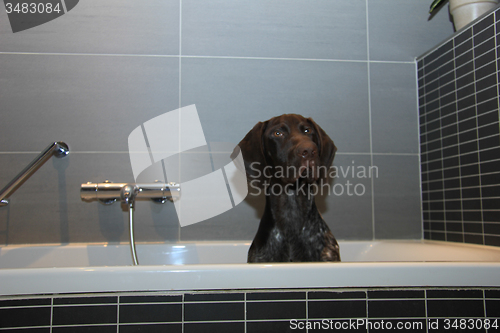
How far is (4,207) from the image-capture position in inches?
80.4

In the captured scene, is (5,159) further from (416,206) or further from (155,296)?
(416,206)

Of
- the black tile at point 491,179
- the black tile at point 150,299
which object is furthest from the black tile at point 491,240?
the black tile at point 150,299

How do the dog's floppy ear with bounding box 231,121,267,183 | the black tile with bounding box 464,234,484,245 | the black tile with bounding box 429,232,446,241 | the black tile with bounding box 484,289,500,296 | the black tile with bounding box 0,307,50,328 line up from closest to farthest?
the black tile with bounding box 0,307,50,328, the black tile with bounding box 484,289,500,296, the dog's floppy ear with bounding box 231,121,267,183, the black tile with bounding box 464,234,484,245, the black tile with bounding box 429,232,446,241

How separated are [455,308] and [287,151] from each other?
777 mm

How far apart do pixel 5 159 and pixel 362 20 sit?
91.6 inches

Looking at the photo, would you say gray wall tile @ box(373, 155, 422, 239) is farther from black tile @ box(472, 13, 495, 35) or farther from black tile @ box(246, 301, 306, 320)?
black tile @ box(246, 301, 306, 320)

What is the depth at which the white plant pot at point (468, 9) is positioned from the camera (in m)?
1.92

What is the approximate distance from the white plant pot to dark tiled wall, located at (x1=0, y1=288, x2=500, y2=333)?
1594 millimetres

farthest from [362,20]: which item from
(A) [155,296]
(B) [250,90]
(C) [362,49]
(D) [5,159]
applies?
(D) [5,159]

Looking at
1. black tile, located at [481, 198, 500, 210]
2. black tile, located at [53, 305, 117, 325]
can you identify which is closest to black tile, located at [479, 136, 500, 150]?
black tile, located at [481, 198, 500, 210]

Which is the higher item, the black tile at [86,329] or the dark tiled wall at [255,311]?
the dark tiled wall at [255,311]

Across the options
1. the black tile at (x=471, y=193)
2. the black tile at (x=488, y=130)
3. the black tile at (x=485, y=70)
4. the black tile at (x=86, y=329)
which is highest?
the black tile at (x=485, y=70)

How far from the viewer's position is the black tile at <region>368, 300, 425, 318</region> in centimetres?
95

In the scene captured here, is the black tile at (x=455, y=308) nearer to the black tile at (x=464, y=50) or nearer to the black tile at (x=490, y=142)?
the black tile at (x=490, y=142)
